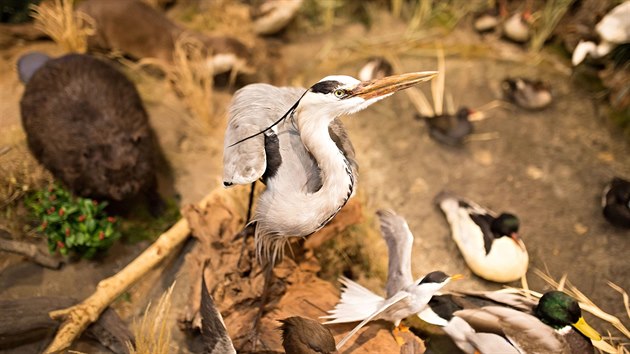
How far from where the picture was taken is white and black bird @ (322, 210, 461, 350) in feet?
9.29

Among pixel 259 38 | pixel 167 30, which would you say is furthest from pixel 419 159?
pixel 167 30

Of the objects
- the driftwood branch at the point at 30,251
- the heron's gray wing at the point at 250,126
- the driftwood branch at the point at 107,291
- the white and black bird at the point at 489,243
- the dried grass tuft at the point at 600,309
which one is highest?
the heron's gray wing at the point at 250,126

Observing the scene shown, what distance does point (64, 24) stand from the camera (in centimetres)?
459

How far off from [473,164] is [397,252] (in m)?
1.61

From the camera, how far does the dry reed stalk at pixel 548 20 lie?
4890 millimetres

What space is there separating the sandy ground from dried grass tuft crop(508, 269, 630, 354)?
74 millimetres

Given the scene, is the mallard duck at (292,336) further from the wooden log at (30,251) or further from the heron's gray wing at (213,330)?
the wooden log at (30,251)

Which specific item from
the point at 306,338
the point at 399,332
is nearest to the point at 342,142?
the point at 306,338

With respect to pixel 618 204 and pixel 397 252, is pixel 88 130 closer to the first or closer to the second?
pixel 397 252

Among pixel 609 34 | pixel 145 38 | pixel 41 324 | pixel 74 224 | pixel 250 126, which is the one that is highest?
pixel 145 38

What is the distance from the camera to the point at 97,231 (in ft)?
11.3

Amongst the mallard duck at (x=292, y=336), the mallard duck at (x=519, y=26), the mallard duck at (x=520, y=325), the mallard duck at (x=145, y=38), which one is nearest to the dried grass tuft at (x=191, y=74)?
the mallard duck at (x=145, y=38)

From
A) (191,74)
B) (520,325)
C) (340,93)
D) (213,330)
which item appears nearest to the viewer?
(340,93)

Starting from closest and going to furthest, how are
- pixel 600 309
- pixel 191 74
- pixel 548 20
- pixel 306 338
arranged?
pixel 306 338, pixel 600 309, pixel 191 74, pixel 548 20
